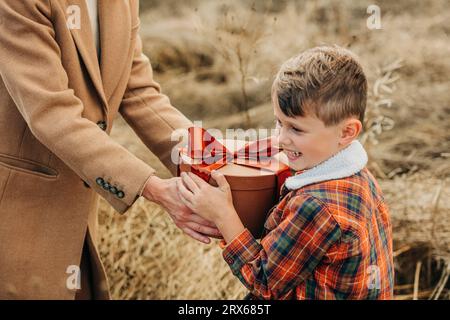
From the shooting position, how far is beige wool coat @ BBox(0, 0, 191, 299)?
1.92m

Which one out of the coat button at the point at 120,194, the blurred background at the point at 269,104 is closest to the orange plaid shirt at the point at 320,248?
the coat button at the point at 120,194

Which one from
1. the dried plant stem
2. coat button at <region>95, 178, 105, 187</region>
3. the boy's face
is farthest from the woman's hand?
the dried plant stem

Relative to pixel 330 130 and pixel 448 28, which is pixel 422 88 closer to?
pixel 448 28

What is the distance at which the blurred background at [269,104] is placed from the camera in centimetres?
332

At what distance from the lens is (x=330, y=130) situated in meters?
1.70

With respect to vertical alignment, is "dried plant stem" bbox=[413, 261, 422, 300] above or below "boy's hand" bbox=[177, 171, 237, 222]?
below

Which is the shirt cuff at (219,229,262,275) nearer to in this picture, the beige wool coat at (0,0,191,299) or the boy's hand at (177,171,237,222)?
the boy's hand at (177,171,237,222)

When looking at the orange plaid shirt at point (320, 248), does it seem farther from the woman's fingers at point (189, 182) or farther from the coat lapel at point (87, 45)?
the coat lapel at point (87, 45)

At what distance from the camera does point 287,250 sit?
5.55 feet

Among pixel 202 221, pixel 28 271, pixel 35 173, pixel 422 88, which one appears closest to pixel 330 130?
pixel 202 221

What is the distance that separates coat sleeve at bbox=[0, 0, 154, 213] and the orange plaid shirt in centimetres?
47

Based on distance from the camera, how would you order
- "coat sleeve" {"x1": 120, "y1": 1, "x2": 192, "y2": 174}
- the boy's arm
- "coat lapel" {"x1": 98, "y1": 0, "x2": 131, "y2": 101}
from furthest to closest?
"coat sleeve" {"x1": 120, "y1": 1, "x2": 192, "y2": 174}, "coat lapel" {"x1": 98, "y1": 0, "x2": 131, "y2": 101}, the boy's arm

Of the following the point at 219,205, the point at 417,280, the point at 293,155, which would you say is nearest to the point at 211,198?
the point at 219,205

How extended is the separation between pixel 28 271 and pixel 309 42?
2257 mm
